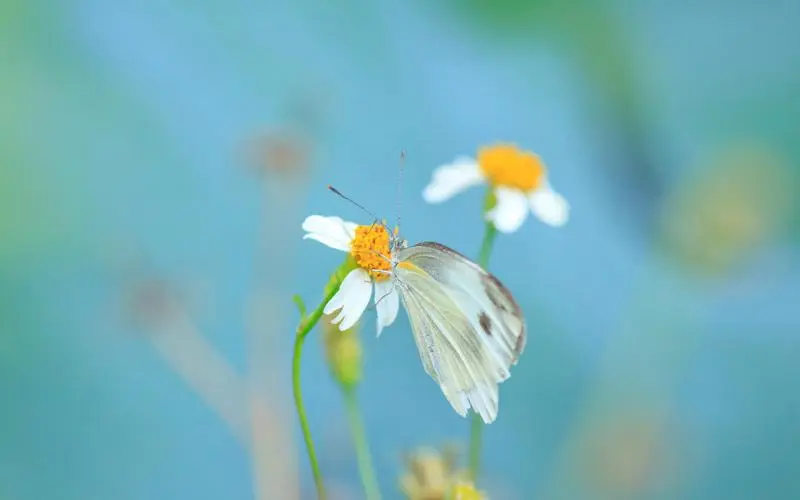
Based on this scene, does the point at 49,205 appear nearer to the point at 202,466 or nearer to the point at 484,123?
the point at 202,466

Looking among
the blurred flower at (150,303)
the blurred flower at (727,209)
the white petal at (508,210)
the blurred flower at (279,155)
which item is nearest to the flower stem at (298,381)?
the white petal at (508,210)

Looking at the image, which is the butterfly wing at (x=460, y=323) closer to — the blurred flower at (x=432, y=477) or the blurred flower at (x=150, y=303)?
the blurred flower at (x=432, y=477)

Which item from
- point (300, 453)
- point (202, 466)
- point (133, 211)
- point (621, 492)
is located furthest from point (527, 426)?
point (133, 211)

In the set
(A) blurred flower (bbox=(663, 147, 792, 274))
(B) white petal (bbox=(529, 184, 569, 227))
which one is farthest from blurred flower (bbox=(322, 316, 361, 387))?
(A) blurred flower (bbox=(663, 147, 792, 274))

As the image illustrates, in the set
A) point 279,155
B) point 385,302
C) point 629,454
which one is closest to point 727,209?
point 629,454

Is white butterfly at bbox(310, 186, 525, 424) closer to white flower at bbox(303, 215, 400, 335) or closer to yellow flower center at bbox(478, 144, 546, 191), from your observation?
white flower at bbox(303, 215, 400, 335)

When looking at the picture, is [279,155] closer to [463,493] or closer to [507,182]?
[507,182]
